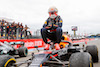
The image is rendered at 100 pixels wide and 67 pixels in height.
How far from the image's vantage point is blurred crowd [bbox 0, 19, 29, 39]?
42.4 feet

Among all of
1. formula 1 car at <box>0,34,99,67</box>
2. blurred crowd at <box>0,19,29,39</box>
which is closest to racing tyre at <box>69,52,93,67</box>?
formula 1 car at <box>0,34,99,67</box>

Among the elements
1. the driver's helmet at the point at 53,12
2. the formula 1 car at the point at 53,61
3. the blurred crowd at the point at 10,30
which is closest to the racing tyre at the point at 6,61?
the formula 1 car at the point at 53,61

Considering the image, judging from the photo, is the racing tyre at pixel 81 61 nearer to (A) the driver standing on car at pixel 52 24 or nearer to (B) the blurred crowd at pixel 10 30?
(A) the driver standing on car at pixel 52 24

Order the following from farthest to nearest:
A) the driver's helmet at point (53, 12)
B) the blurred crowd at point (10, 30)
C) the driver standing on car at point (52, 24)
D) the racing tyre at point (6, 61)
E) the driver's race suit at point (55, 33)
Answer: the blurred crowd at point (10, 30) < the driver's helmet at point (53, 12) < the driver standing on car at point (52, 24) < the driver's race suit at point (55, 33) < the racing tyre at point (6, 61)

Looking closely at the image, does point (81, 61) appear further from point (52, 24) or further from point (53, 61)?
point (52, 24)

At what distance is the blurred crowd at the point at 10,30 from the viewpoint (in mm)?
12922

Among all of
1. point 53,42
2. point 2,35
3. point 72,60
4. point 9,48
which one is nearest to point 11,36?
point 2,35

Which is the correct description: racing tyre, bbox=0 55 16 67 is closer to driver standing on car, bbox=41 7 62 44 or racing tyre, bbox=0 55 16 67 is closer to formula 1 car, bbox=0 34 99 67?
formula 1 car, bbox=0 34 99 67

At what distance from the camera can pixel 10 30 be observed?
13750mm

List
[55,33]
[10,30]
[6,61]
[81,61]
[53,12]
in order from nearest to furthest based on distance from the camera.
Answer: [81,61]
[6,61]
[55,33]
[53,12]
[10,30]

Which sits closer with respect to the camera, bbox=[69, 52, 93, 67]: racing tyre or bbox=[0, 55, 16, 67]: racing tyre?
bbox=[69, 52, 93, 67]: racing tyre

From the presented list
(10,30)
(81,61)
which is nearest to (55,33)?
(81,61)

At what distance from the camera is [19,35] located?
47.4ft

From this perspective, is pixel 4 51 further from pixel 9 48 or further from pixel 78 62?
pixel 78 62
